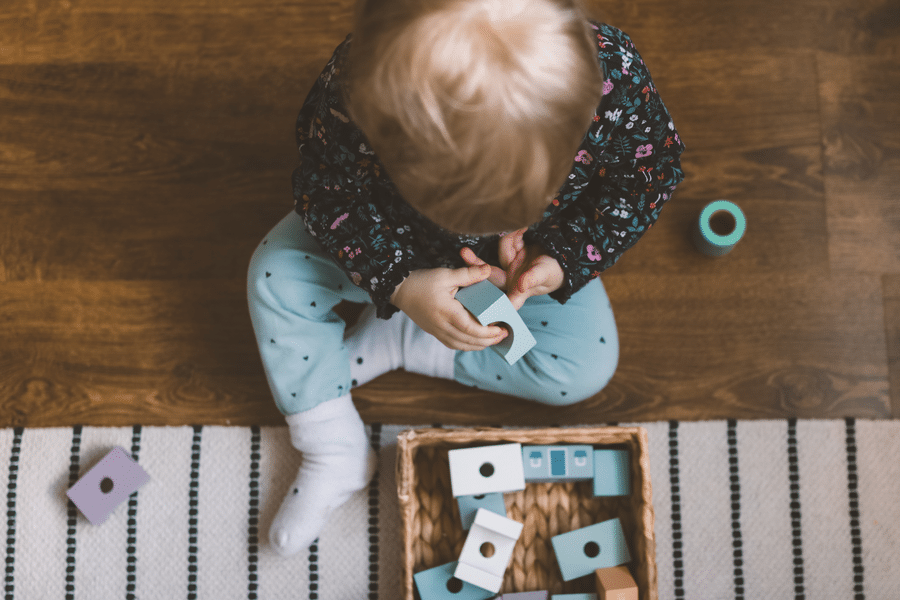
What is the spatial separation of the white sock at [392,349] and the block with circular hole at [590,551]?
0.82 feet

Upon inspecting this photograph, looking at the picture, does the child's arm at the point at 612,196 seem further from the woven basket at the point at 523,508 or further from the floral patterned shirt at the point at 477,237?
the woven basket at the point at 523,508

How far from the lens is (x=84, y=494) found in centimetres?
88

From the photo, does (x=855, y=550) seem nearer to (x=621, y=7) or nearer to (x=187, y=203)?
(x=621, y=7)

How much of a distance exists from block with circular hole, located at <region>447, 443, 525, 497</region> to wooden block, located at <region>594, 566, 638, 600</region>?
0.14 meters

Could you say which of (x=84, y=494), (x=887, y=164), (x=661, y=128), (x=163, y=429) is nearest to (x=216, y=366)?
(x=163, y=429)

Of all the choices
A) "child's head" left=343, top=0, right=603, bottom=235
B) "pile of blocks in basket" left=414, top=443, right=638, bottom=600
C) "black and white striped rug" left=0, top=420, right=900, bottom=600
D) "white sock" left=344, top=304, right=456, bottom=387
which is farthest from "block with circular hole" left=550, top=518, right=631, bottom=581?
"child's head" left=343, top=0, right=603, bottom=235

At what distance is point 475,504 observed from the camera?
0.81 m

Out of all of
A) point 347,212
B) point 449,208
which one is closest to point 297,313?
point 347,212

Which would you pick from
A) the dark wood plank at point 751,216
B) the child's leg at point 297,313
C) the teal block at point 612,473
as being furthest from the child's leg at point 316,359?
the dark wood plank at point 751,216

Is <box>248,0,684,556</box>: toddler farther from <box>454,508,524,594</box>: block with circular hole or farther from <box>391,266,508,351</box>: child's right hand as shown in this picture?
<box>454,508,524,594</box>: block with circular hole

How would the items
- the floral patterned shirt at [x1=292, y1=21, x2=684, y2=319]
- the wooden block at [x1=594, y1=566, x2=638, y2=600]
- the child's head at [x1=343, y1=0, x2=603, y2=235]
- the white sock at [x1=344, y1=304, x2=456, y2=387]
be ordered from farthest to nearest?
1. the white sock at [x1=344, y1=304, x2=456, y2=387]
2. the wooden block at [x1=594, y1=566, x2=638, y2=600]
3. the floral patterned shirt at [x1=292, y1=21, x2=684, y2=319]
4. the child's head at [x1=343, y1=0, x2=603, y2=235]

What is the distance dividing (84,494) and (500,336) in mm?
603

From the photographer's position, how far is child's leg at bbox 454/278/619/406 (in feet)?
2.74

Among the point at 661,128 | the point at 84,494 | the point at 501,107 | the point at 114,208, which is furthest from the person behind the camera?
the point at 114,208
